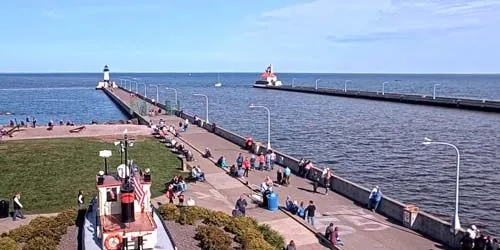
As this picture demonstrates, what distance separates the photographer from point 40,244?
1892 centimetres

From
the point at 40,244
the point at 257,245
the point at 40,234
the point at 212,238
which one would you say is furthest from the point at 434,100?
the point at 40,244

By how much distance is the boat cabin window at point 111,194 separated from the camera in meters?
18.2

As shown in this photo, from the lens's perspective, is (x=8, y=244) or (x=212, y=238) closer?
(x=8, y=244)

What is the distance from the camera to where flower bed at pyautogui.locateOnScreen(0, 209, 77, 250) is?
1889cm

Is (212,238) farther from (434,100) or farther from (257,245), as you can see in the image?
(434,100)

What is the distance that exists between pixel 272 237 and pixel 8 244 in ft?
30.7

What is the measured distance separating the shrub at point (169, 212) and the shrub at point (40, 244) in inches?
190

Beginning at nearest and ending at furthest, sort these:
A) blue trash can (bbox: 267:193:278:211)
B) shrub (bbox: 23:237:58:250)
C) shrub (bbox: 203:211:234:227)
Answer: shrub (bbox: 23:237:58:250)
shrub (bbox: 203:211:234:227)
blue trash can (bbox: 267:193:278:211)

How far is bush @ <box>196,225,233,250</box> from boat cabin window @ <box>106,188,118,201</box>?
11.9ft

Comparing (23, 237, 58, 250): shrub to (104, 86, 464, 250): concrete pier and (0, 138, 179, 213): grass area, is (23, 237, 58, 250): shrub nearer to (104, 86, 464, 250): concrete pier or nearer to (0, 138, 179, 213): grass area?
(0, 138, 179, 213): grass area

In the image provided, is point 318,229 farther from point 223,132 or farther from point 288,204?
point 223,132

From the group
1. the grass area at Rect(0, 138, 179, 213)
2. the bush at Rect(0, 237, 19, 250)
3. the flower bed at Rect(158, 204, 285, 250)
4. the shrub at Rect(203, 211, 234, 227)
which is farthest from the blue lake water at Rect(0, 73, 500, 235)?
the bush at Rect(0, 237, 19, 250)

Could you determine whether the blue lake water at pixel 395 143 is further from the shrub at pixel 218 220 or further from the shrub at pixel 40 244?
the shrub at pixel 40 244

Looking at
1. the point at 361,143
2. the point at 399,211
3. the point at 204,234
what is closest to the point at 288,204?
the point at 399,211
